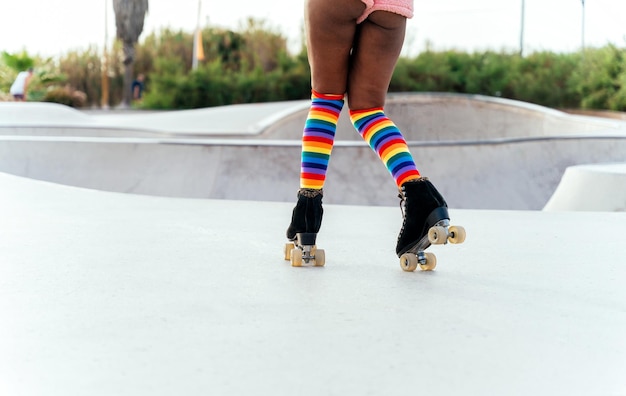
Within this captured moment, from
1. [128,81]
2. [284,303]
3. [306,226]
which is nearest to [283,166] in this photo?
[306,226]

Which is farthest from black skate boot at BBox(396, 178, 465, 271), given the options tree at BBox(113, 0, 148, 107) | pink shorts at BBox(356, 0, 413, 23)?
tree at BBox(113, 0, 148, 107)

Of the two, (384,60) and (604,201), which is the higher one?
(384,60)

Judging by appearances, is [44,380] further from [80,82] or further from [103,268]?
[80,82]

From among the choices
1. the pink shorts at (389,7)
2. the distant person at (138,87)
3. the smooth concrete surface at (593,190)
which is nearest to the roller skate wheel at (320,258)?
the pink shorts at (389,7)

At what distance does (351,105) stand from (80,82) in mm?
26342

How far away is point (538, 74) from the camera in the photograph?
23.6m

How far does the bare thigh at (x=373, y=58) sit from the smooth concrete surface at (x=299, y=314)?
0.57 m

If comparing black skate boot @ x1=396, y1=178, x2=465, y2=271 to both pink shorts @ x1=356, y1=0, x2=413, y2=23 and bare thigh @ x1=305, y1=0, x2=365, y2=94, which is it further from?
pink shorts @ x1=356, y1=0, x2=413, y2=23

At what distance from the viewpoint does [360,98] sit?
265 centimetres

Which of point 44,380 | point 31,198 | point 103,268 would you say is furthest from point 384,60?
point 31,198

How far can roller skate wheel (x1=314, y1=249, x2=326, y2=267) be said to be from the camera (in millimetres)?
2660

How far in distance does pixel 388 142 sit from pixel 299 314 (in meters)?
0.81

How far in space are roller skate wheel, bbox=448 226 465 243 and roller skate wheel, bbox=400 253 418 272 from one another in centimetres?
22

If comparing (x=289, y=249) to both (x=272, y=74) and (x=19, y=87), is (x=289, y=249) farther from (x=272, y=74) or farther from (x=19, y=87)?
(x=272, y=74)
